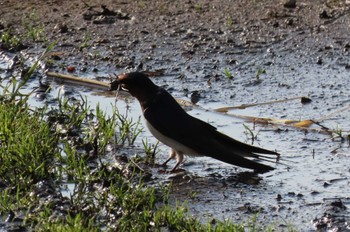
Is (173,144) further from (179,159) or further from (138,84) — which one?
(138,84)

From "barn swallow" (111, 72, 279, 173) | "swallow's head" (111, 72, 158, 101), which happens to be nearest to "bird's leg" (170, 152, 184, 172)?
"barn swallow" (111, 72, 279, 173)

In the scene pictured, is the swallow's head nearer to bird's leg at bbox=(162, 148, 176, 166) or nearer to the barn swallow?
the barn swallow

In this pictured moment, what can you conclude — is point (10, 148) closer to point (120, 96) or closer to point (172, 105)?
point (172, 105)

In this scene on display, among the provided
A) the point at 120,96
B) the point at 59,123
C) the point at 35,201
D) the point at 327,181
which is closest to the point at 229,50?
the point at 120,96

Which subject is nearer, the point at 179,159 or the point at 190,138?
the point at 190,138

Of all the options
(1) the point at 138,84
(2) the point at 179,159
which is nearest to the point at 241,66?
(1) the point at 138,84

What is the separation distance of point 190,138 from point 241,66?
195 cm

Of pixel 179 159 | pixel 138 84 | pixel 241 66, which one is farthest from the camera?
pixel 241 66

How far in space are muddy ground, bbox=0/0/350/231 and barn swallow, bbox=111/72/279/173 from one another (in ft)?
0.33

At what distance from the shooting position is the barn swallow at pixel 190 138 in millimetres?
5531

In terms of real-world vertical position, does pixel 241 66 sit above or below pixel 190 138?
above

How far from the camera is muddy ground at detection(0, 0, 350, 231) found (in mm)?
5191

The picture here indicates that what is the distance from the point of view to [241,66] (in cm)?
745

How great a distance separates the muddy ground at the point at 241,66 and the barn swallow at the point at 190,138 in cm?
10
